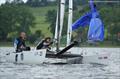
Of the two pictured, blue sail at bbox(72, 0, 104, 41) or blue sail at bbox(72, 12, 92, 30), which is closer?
blue sail at bbox(72, 0, 104, 41)

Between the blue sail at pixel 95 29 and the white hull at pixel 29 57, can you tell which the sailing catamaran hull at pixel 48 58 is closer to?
the white hull at pixel 29 57

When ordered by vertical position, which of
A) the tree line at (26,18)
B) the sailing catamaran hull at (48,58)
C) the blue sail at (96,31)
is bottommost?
the tree line at (26,18)

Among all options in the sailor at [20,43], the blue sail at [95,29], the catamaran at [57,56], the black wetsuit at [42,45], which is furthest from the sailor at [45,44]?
the blue sail at [95,29]

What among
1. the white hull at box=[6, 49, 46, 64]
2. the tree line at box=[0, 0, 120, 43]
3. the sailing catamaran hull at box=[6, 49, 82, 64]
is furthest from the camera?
the tree line at box=[0, 0, 120, 43]

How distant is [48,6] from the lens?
180 meters

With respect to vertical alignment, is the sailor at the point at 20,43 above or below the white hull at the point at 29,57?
above

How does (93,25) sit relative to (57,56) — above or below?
above

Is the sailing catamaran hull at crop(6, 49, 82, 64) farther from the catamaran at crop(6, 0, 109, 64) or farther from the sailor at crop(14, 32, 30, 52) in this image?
the sailor at crop(14, 32, 30, 52)

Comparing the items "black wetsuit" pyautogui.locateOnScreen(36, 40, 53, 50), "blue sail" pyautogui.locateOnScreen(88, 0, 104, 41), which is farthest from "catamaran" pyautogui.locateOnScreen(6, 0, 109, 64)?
"black wetsuit" pyautogui.locateOnScreen(36, 40, 53, 50)

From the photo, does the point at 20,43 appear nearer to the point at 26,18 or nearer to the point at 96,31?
the point at 96,31

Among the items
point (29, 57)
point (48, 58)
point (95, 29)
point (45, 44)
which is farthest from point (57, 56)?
point (95, 29)

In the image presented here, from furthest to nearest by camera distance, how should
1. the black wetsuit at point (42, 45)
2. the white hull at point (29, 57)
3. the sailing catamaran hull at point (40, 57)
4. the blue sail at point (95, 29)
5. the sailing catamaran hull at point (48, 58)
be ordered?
the blue sail at point (95, 29) < the black wetsuit at point (42, 45) < the sailing catamaran hull at point (48, 58) < the sailing catamaran hull at point (40, 57) < the white hull at point (29, 57)

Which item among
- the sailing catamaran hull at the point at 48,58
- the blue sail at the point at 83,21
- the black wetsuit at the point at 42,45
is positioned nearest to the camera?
the sailing catamaran hull at the point at 48,58

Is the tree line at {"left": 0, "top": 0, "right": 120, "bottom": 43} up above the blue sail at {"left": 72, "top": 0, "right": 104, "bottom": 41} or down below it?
below
